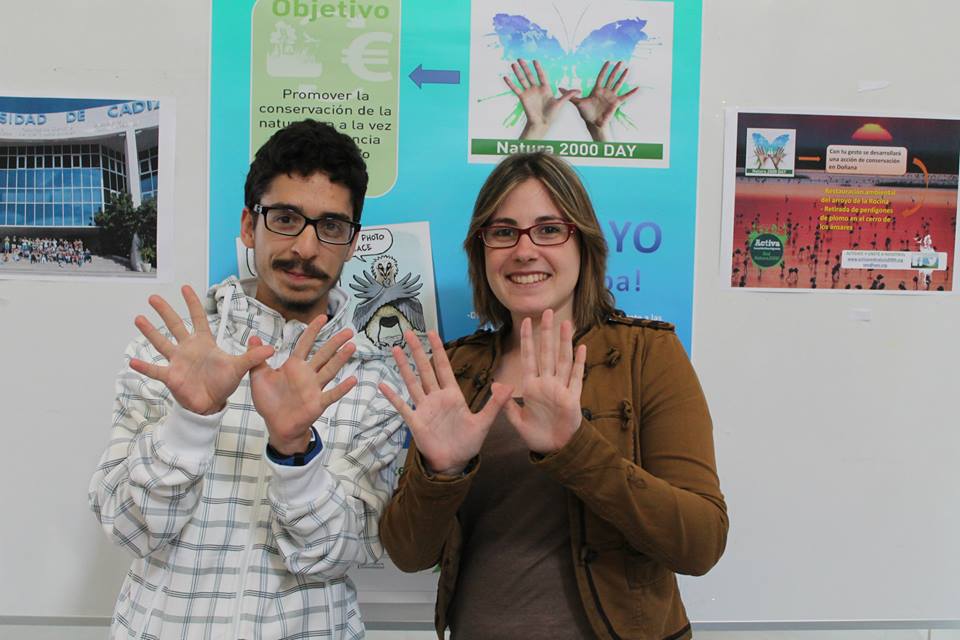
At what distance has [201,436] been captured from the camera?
3.19ft

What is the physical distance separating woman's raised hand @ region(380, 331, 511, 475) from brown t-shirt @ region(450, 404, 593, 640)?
0.14 m

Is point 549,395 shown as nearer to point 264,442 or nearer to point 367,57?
point 264,442

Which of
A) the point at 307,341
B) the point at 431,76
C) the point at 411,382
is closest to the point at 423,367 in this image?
the point at 411,382

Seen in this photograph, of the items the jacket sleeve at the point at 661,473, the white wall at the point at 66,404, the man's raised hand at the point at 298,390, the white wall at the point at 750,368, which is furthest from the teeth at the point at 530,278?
the white wall at the point at 66,404

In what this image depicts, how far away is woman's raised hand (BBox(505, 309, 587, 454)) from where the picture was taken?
92cm

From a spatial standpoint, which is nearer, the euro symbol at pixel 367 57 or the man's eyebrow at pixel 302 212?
the man's eyebrow at pixel 302 212

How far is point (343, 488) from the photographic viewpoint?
1077mm

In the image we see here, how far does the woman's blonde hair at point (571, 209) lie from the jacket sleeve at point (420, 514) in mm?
399

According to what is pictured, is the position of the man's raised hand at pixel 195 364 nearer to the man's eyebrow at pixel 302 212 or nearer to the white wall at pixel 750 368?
the man's eyebrow at pixel 302 212

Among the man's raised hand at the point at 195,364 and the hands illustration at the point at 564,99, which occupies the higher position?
the hands illustration at the point at 564,99

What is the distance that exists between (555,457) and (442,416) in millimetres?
194

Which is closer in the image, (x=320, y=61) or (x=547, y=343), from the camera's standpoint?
(x=547, y=343)

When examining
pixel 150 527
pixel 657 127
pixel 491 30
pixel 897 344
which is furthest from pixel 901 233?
pixel 150 527

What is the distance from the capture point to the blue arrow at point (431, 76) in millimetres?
1408
